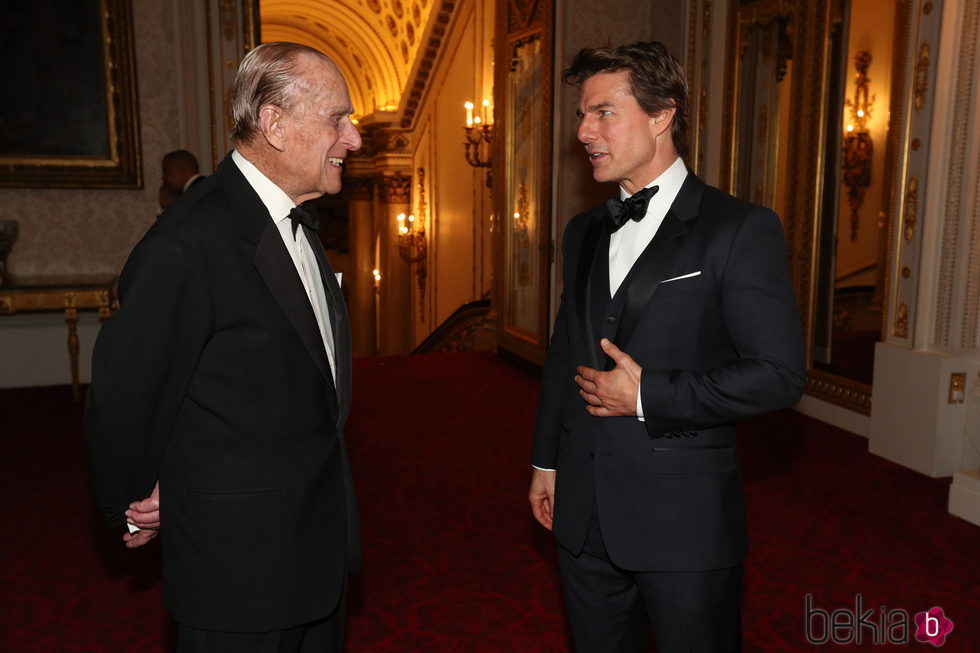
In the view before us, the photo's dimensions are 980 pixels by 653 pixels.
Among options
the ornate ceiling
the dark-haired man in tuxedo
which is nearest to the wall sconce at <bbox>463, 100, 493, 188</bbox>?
the ornate ceiling

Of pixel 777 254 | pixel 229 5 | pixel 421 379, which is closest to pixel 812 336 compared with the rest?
pixel 421 379

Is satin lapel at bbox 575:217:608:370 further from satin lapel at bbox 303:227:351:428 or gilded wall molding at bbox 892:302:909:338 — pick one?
gilded wall molding at bbox 892:302:909:338

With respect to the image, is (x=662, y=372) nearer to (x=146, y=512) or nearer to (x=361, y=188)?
(x=146, y=512)

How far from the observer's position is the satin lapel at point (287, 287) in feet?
5.41

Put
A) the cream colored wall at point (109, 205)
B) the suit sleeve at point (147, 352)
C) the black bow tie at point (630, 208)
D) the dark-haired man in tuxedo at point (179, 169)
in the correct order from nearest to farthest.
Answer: the suit sleeve at point (147, 352)
the black bow tie at point (630, 208)
the dark-haired man in tuxedo at point (179, 169)
the cream colored wall at point (109, 205)

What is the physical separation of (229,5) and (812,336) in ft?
18.2

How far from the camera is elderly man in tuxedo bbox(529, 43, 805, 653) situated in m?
1.75

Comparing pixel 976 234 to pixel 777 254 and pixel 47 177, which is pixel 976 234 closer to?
pixel 777 254

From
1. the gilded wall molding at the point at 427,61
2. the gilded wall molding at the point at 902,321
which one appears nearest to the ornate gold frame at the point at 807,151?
the gilded wall molding at the point at 902,321

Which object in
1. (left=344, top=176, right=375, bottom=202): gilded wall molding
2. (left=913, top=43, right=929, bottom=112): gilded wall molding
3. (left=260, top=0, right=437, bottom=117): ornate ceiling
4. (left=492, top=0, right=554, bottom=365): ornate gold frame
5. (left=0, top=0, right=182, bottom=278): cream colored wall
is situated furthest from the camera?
(left=344, top=176, right=375, bottom=202): gilded wall molding

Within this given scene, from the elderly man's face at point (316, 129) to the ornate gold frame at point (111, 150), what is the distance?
638 cm

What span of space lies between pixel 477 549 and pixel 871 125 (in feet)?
13.6

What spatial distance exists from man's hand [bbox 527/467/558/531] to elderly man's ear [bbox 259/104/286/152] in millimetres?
1056

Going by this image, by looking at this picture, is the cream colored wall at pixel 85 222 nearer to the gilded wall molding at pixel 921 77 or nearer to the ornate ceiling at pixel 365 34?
the ornate ceiling at pixel 365 34
